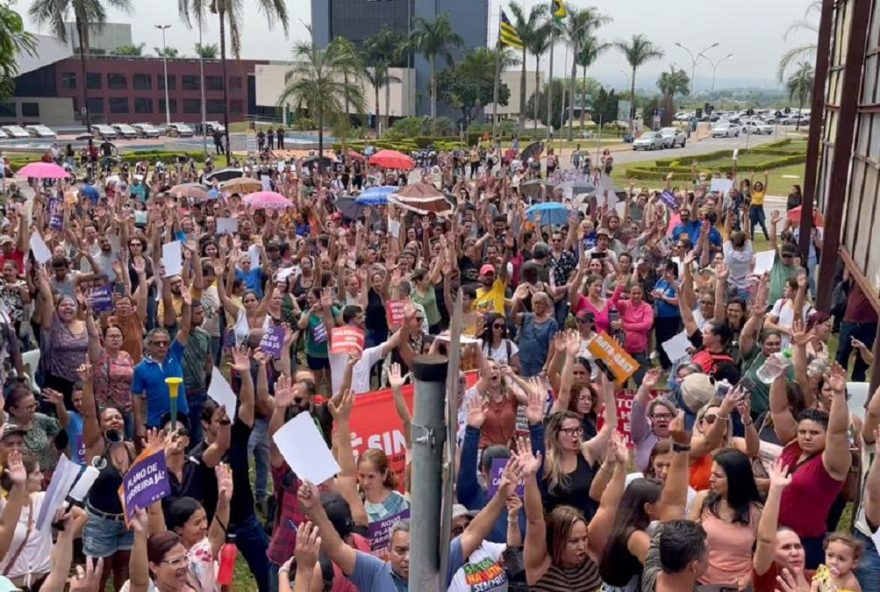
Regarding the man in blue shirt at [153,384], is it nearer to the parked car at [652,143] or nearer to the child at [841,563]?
the child at [841,563]

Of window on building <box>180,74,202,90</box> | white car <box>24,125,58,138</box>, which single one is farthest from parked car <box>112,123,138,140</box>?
window on building <box>180,74,202,90</box>

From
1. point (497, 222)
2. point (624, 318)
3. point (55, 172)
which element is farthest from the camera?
point (55, 172)

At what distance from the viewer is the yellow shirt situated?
915 cm

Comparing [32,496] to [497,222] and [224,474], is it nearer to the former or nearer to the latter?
[224,474]

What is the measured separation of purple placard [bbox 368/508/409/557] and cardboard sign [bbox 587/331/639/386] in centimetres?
222

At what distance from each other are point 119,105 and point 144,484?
3315 inches

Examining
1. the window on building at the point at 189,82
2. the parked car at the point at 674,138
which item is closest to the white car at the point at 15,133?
the window on building at the point at 189,82

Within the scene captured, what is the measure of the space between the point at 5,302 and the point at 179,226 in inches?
225

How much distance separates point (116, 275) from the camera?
392 inches

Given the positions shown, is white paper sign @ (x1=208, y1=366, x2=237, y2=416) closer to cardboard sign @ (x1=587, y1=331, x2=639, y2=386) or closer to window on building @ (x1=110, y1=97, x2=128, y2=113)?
cardboard sign @ (x1=587, y1=331, x2=639, y2=386)

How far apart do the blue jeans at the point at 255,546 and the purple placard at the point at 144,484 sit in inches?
48.0

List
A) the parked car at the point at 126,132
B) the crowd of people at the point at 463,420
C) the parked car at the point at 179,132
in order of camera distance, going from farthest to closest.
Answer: the parked car at the point at 179,132
the parked car at the point at 126,132
the crowd of people at the point at 463,420

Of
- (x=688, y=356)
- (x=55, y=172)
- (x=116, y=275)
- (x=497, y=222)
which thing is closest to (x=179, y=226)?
(x=116, y=275)

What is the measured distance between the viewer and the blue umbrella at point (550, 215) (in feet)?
49.0
